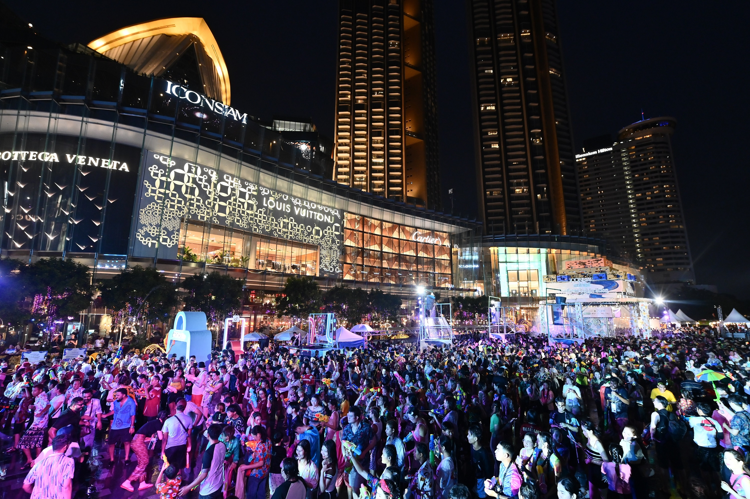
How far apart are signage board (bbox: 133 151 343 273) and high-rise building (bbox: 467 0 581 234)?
2658 inches

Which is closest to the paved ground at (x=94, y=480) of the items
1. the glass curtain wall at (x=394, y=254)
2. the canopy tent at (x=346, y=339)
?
the canopy tent at (x=346, y=339)

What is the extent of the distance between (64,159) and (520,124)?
10874 cm

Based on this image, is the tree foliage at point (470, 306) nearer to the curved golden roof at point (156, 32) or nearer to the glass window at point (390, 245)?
the glass window at point (390, 245)

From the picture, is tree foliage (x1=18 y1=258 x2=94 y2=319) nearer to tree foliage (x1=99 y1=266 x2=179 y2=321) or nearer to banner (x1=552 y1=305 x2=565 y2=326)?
tree foliage (x1=99 y1=266 x2=179 y2=321)

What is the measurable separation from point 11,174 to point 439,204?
12555 centimetres

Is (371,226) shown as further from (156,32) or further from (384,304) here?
(156,32)

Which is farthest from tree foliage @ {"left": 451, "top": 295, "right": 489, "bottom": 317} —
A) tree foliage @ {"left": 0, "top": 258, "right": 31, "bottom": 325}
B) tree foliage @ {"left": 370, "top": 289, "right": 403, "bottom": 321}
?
tree foliage @ {"left": 0, "top": 258, "right": 31, "bottom": 325}

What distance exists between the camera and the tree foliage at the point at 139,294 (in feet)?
93.8

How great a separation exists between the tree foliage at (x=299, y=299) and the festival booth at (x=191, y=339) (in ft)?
64.3

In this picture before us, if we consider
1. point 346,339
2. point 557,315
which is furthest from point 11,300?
point 557,315

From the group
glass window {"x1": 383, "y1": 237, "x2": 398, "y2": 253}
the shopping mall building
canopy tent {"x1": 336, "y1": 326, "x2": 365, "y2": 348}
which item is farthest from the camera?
glass window {"x1": 383, "y1": 237, "x2": 398, "y2": 253}

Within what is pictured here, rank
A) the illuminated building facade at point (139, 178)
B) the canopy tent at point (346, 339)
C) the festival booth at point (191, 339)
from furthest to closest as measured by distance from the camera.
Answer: the illuminated building facade at point (139, 178) < the canopy tent at point (346, 339) < the festival booth at point (191, 339)

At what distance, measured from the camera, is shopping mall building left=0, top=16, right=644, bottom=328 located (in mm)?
34750

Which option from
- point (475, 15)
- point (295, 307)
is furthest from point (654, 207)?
point (295, 307)
